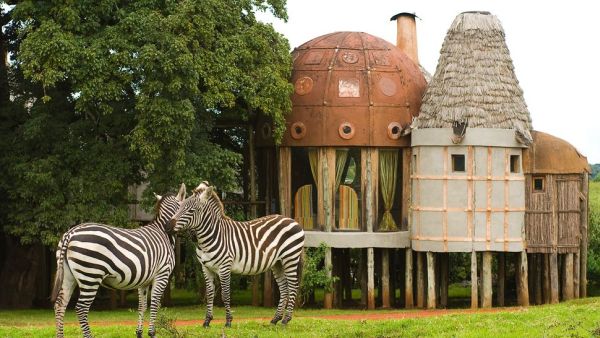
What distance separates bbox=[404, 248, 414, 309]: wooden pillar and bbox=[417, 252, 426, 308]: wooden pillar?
8.8 inches

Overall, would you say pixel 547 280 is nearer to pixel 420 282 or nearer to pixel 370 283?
pixel 420 282

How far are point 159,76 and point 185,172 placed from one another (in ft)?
8.61

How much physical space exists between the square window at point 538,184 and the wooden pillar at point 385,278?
4852 millimetres

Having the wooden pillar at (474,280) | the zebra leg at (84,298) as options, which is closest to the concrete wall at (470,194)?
the wooden pillar at (474,280)

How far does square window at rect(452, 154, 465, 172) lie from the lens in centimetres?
3166

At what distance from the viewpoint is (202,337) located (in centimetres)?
1967

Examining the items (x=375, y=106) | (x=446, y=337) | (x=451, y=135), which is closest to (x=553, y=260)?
(x=451, y=135)

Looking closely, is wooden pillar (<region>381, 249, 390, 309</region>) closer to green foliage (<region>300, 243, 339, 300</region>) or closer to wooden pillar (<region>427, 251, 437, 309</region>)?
wooden pillar (<region>427, 251, 437, 309</region>)

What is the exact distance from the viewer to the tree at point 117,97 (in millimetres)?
27938

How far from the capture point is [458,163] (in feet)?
104

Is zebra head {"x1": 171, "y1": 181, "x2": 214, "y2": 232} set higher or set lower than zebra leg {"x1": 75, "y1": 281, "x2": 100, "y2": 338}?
higher

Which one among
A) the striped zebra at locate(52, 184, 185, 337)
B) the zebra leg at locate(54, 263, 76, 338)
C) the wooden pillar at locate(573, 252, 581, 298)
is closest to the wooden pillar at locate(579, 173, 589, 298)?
the wooden pillar at locate(573, 252, 581, 298)

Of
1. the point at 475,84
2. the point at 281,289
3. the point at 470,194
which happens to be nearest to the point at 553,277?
the point at 470,194

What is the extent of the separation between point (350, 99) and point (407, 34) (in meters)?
6.15
